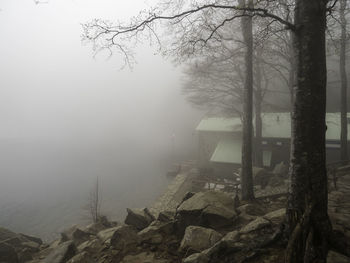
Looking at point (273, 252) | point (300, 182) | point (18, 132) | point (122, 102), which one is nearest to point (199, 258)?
point (273, 252)

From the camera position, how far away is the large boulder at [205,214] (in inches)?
272

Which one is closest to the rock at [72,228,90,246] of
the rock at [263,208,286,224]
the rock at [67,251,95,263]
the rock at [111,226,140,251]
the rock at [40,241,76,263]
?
the rock at [40,241,76,263]

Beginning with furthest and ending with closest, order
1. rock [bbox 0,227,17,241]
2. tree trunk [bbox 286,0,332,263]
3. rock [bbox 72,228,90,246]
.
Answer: rock [bbox 0,227,17,241]
rock [bbox 72,228,90,246]
tree trunk [bbox 286,0,332,263]

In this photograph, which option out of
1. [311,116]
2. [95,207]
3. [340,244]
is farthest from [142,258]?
[95,207]

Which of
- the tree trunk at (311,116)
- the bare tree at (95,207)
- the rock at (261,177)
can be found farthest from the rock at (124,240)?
the rock at (261,177)

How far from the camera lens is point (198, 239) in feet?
18.9

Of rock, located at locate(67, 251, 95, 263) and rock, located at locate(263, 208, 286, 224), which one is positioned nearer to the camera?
rock, located at locate(263, 208, 286, 224)

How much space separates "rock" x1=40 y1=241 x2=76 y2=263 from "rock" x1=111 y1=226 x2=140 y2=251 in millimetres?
1223

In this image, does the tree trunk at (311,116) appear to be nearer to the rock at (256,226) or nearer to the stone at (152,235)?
the rock at (256,226)

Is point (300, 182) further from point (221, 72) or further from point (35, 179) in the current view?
point (35, 179)

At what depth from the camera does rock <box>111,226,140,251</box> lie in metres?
6.39

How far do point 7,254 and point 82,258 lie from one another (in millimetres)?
4205

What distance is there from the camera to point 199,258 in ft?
15.5

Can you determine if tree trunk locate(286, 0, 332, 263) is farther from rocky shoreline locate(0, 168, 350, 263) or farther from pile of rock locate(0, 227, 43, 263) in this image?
pile of rock locate(0, 227, 43, 263)
